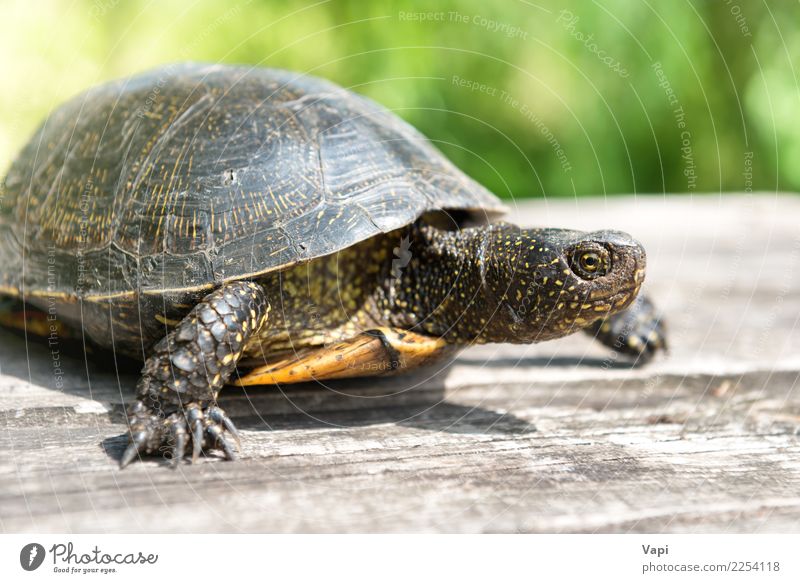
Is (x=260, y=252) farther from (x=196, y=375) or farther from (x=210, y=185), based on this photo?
(x=196, y=375)

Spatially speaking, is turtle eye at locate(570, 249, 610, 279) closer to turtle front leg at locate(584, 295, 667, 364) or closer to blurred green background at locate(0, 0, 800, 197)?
turtle front leg at locate(584, 295, 667, 364)

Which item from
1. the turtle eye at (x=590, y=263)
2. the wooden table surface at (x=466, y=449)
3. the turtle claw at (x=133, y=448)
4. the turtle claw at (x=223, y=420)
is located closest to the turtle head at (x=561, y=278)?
the turtle eye at (x=590, y=263)

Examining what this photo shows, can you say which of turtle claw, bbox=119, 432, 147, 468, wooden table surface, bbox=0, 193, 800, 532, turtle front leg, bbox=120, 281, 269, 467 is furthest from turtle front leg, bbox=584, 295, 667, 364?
turtle claw, bbox=119, 432, 147, 468

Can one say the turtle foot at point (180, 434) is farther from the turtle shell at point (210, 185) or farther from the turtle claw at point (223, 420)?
the turtle shell at point (210, 185)

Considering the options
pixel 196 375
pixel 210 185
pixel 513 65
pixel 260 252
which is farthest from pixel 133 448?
pixel 513 65
